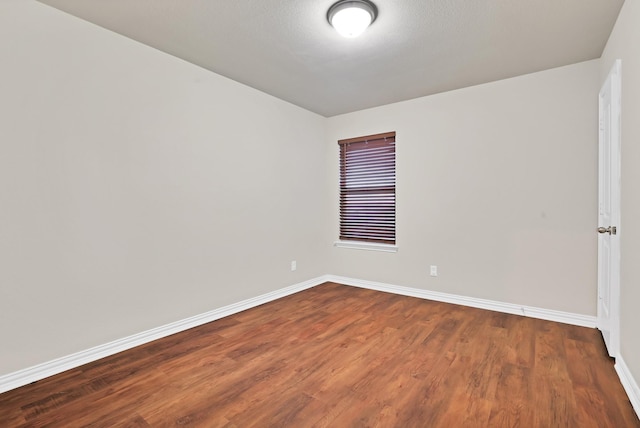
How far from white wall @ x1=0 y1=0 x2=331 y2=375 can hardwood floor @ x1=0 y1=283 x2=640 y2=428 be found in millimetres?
407

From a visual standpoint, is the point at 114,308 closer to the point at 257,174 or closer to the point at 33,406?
the point at 33,406

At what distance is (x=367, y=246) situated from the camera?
173 inches

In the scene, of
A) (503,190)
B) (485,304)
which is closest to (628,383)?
(485,304)

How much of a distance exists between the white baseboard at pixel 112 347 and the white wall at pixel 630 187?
3.13m

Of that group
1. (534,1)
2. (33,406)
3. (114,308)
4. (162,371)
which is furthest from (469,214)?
(33,406)

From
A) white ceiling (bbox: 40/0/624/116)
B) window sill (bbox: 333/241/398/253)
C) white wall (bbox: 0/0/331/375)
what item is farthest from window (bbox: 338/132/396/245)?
white wall (bbox: 0/0/331/375)

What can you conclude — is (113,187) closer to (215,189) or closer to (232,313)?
(215,189)

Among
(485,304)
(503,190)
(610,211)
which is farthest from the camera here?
(485,304)

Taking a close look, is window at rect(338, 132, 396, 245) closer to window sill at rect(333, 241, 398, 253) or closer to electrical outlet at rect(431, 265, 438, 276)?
window sill at rect(333, 241, 398, 253)

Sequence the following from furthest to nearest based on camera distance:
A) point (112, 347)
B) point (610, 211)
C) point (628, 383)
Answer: point (112, 347), point (610, 211), point (628, 383)

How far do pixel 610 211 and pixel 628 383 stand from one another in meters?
1.17

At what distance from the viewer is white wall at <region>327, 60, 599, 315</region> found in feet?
9.70

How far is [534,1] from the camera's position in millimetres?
2031

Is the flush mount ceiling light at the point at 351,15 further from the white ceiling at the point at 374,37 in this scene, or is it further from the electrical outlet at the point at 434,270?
the electrical outlet at the point at 434,270
